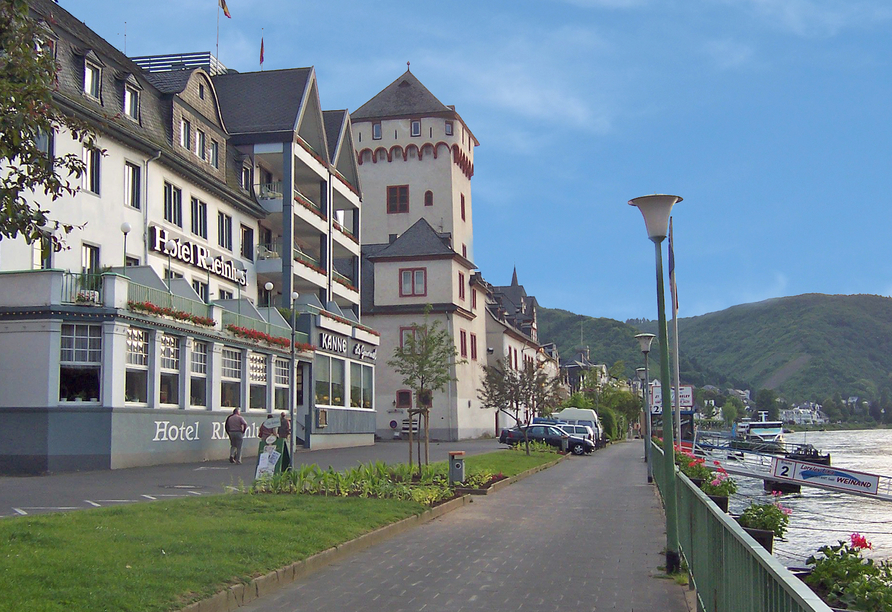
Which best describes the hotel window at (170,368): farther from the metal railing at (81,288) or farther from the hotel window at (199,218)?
the hotel window at (199,218)

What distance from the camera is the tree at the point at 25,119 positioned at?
21.9ft

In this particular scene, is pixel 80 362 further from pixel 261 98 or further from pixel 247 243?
pixel 261 98

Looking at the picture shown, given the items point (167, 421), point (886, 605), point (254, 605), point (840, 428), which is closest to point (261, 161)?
point (167, 421)

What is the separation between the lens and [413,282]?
6575 centimetres

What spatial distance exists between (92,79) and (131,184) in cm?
346

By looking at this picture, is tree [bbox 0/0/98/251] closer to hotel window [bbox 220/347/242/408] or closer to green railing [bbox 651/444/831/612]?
green railing [bbox 651/444/831/612]

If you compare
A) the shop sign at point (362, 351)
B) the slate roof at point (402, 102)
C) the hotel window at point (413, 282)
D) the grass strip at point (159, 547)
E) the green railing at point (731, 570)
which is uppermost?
the slate roof at point (402, 102)

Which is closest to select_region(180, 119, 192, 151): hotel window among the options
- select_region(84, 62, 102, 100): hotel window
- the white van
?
select_region(84, 62, 102, 100): hotel window

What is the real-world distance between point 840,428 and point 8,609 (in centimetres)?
18464

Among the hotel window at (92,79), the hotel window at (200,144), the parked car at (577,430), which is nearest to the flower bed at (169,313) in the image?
the hotel window at (92,79)

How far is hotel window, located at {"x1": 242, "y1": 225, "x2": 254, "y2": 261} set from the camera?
39.6 meters

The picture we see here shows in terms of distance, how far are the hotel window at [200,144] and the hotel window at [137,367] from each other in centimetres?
1164

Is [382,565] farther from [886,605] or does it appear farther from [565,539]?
[886,605]

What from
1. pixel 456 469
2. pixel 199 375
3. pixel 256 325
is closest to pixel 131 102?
pixel 256 325
